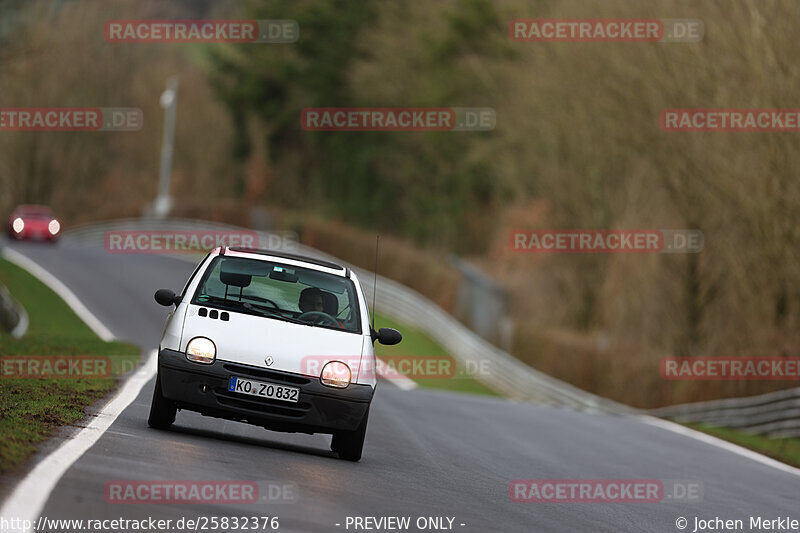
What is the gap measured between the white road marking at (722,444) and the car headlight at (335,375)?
7731 mm

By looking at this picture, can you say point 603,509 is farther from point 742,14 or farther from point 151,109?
point 151,109

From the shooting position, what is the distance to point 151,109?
317ft

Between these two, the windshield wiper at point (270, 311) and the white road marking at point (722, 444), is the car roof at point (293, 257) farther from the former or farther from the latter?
the white road marking at point (722, 444)

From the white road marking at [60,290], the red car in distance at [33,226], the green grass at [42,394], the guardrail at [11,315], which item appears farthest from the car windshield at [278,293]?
the red car in distance at [33,226]

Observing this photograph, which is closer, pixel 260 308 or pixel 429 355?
pixel 260 308

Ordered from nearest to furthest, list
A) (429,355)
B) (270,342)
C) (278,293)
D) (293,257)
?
1. (270,342)
2. (278,293)
3. (293,257)
4. (429,355)

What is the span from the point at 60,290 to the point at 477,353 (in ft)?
42.9

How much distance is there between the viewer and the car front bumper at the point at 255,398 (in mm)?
10977

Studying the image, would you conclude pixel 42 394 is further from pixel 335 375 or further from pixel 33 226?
Result: pixel 33 226

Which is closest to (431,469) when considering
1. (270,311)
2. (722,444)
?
(270,311)

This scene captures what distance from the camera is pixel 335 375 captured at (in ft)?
37.0

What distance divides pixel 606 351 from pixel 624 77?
999 cm

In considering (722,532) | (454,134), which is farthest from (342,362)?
(454,134)

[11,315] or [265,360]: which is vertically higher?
[11,315]
